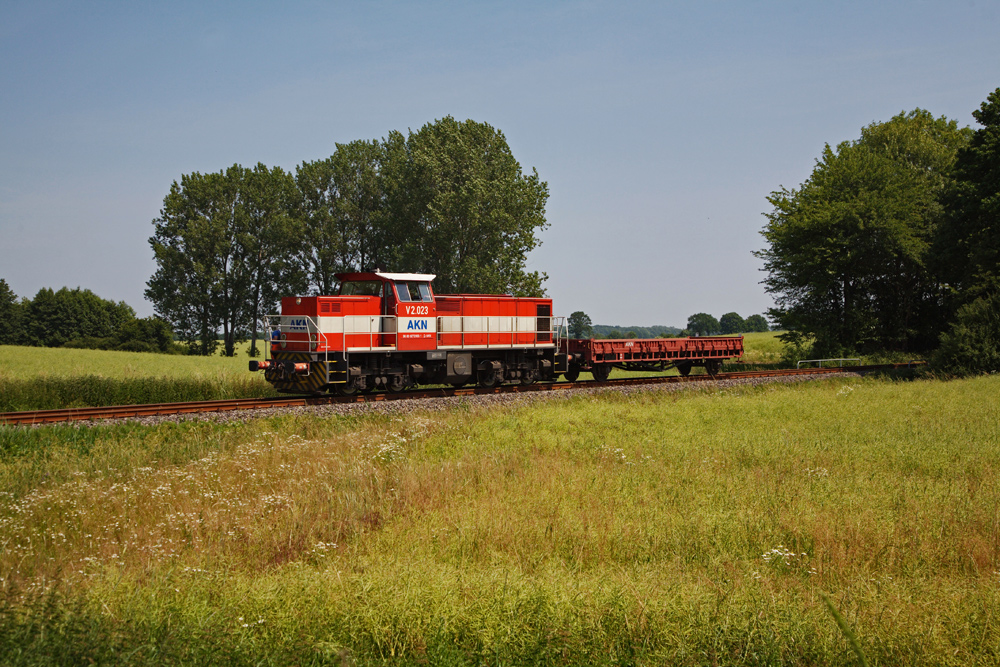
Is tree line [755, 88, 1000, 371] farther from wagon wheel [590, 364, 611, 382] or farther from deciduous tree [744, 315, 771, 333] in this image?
deciduous tree [744, 315, 771, 333]

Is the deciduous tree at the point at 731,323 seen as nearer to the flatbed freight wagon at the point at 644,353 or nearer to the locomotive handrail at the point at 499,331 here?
the flatbed freight wagon at the point at 644,353

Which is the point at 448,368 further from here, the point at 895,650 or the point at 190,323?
the point at 190,323

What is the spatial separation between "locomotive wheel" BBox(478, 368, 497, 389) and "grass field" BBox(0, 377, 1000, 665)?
7.40 m

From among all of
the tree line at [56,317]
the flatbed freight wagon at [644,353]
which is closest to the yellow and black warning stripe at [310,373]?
the flatbed freight wagon at [644,353]

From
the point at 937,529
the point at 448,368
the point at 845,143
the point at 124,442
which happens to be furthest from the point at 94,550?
the point at 845,143

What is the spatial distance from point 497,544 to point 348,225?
145ft

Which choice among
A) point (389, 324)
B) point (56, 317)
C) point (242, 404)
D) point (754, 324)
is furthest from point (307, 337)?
point (754, 324)

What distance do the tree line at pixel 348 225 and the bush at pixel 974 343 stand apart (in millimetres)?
22626

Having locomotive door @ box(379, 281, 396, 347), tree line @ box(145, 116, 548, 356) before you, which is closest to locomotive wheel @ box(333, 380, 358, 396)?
locomotive door @ box(379, 281, 396, 347)

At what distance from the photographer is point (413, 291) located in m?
20.4

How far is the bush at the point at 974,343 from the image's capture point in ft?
89.4

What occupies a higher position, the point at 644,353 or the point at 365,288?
the point at 365,288

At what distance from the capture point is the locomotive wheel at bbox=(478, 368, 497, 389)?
22.0 meters

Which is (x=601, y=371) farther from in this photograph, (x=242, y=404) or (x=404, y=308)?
(x=242, y=404)
